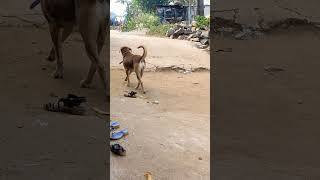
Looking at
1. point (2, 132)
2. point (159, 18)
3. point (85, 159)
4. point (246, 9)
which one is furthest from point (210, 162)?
point (159, 18)

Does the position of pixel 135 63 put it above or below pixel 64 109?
above

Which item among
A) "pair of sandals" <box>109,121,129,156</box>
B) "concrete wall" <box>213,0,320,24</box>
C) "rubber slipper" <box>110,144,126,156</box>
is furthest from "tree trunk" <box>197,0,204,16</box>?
"rubber slipper" <box>110,144,126,156</box>

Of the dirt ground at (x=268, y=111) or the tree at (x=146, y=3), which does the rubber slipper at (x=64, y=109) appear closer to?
the dirt ground at (x=268, y=111)

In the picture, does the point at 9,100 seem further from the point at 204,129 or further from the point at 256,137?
the point at 256,137

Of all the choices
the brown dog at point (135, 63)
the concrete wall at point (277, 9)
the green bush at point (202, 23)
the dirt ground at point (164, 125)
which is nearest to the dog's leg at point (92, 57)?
the dirt ground at point (164, 125)

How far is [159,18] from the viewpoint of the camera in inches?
798

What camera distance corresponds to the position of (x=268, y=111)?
4.83 m

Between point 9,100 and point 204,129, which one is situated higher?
point 9,100

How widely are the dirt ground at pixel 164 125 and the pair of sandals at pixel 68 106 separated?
0.44 m

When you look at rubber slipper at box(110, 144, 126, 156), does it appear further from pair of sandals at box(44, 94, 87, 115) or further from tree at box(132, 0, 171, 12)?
tree at box(132, 0, 171, 12)

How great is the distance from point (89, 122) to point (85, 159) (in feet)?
1.66

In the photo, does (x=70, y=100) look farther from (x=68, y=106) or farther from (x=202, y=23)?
(x=202, y=23)

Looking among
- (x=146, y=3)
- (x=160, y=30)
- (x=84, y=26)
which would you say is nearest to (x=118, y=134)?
(x=84, y=26)

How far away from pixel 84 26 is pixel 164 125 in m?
1.29
